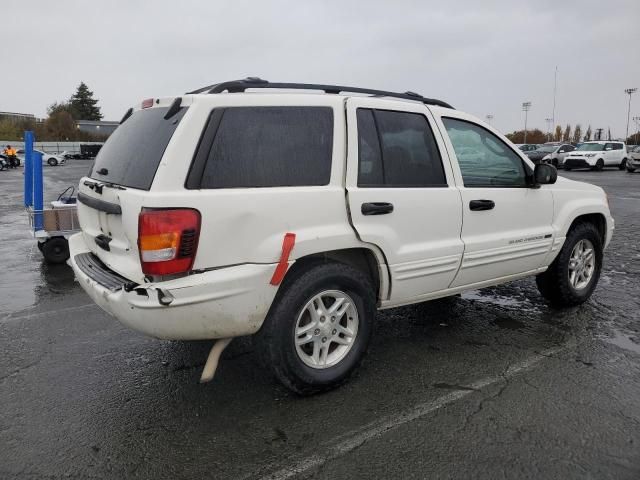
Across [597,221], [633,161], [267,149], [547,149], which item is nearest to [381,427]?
[267,149]

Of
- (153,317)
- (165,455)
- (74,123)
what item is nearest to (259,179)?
(153,317)

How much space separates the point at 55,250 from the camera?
23.1ft

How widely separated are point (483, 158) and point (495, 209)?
432 mm

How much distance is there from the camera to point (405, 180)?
356cm

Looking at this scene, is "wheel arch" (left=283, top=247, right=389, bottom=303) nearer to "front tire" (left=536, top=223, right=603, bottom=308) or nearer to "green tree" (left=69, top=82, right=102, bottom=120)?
"front tire" (left=536, top=223, right=603, bottom=308)

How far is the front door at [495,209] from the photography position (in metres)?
3.92

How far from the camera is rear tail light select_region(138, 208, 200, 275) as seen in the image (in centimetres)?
268

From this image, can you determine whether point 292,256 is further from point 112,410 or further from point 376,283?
A: point 112,410

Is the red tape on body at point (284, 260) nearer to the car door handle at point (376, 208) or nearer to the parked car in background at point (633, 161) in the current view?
the car door handle at point (376, 208)

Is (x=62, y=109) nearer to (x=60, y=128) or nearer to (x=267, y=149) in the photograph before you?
(x=60, y=128)

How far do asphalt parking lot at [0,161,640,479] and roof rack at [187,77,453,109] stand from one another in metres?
1.85

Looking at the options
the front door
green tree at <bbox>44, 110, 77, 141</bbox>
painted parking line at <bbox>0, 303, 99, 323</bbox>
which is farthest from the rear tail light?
green tree at <bbox>44, 110, 77, 141</bbox>

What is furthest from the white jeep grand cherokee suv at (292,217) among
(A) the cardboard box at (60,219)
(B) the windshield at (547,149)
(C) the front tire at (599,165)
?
(B) the windshield at (547,149)

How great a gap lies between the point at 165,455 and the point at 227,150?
5.45ft
